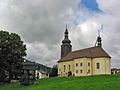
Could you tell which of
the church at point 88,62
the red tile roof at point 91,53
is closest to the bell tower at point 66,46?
the church at point 88,62

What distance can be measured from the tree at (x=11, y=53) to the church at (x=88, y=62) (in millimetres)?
16338

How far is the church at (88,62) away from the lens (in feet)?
298

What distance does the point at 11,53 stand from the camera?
293ft

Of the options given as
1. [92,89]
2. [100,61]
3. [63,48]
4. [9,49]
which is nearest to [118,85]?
[92,89]

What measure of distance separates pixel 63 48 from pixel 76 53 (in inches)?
539

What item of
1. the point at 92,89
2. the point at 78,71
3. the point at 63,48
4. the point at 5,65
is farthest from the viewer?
the point at 63,48

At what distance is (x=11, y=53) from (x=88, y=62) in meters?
21.7

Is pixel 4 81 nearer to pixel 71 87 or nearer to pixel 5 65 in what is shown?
pixel 5 65

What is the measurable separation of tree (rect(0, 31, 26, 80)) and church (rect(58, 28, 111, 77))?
16338mm

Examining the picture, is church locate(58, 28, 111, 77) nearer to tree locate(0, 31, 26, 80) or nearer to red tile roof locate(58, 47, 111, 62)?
red tile roof locate(58, 47, 111, 62)

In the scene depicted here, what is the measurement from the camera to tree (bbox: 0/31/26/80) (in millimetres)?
88500

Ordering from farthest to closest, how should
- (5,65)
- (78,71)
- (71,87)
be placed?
(78,71) < (5,65) < (71,87)

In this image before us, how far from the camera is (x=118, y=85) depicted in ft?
178

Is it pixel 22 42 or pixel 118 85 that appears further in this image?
pixel 22 42
